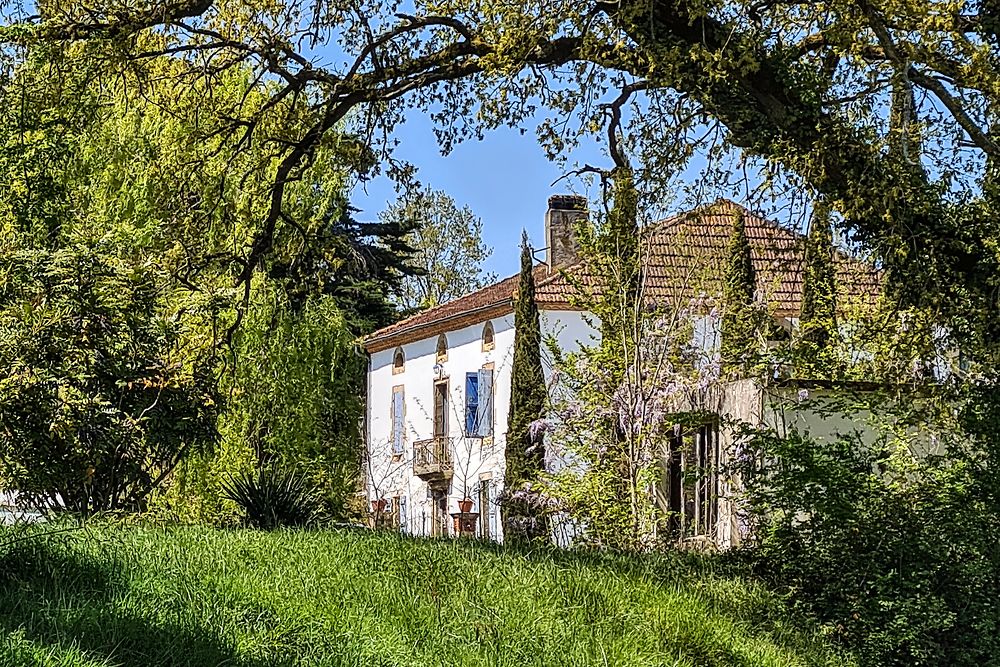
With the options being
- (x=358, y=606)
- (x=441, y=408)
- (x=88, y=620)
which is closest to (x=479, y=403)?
(x=441, y=408)

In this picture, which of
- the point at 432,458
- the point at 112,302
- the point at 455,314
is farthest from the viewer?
the point at 432,458

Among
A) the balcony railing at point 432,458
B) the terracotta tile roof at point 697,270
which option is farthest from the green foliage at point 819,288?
the balcony railing at point 432,458

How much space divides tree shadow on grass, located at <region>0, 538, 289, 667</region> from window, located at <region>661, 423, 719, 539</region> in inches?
342

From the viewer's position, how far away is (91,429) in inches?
554

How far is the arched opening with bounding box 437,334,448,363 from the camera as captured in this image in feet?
144

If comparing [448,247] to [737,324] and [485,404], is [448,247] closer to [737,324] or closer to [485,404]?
[485,404]

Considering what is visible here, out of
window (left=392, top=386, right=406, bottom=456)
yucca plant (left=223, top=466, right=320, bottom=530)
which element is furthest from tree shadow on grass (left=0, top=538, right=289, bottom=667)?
window (left=392, top=386, right=406, bottom=456)

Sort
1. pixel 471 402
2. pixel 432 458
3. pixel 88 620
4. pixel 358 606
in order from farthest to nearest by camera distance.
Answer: pixel 432 458
pixel 471 402
pixel 358 606
pixel 88 620

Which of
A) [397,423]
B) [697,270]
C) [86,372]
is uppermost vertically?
[697,270]

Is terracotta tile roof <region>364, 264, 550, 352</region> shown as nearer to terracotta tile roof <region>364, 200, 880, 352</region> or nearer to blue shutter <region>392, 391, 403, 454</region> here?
terracotta tile roof <region>364, 200, 880, 352</region>

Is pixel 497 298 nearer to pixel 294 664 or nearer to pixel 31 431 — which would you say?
pixel 31 431

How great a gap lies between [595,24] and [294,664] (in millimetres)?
6260

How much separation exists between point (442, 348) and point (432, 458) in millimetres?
3692

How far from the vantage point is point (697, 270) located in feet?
65.5
